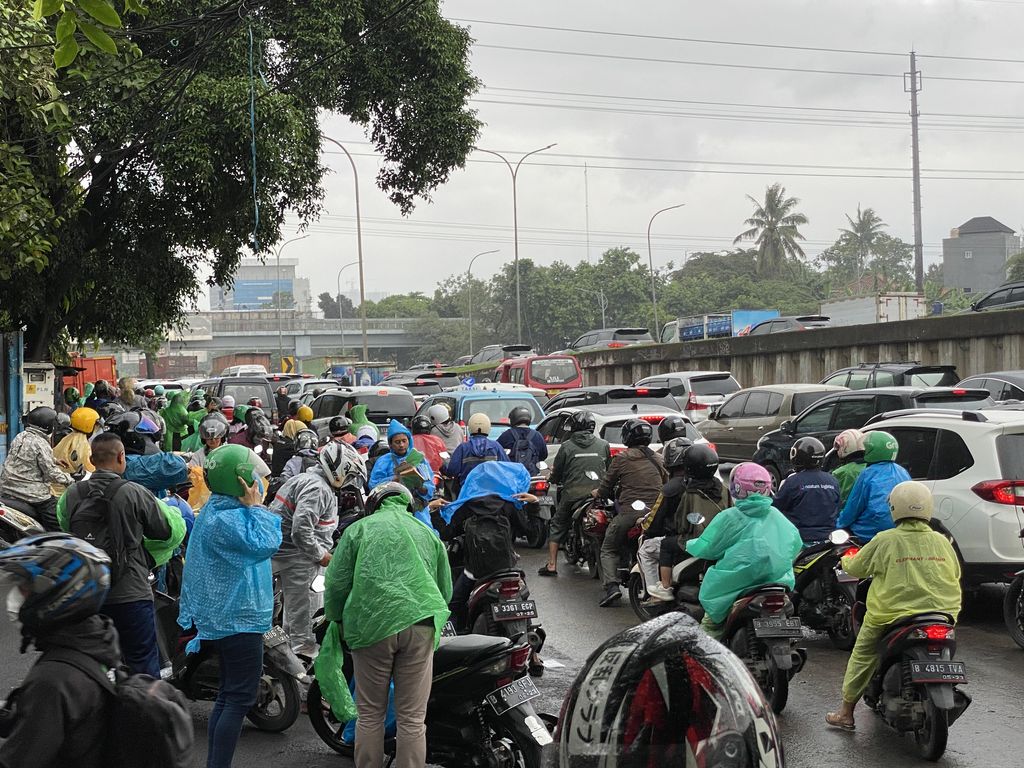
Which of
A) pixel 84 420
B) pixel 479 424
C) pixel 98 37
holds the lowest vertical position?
pixel 479 424

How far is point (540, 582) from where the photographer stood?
1131 cm

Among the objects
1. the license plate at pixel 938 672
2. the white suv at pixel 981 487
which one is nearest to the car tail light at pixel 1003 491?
the white suv at pixel 981 487

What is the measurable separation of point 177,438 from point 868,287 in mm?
87216

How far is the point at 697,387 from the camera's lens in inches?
950

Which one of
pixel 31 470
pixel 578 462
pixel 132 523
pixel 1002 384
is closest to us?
pixel 132 523

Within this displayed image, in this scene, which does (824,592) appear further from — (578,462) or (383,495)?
(383,495)

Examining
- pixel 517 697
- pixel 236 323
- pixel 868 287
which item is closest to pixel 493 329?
pixel 236 323

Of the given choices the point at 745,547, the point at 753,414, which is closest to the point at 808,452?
the point at 745,547

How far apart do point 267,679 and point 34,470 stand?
5686 mm

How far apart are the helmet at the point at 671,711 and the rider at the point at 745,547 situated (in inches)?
181

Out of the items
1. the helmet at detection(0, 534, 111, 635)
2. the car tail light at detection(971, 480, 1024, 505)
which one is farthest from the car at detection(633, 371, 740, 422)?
the helmet at detection(0, 534, 111, 635)

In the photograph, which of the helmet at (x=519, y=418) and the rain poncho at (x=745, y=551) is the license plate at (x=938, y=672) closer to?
the rain poncho at (x=745, y=551)

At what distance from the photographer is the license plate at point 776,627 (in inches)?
260

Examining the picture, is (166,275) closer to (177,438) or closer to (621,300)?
(177,438)
